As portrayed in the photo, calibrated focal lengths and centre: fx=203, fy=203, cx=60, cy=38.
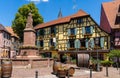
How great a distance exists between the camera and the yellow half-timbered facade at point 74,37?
35250 mm

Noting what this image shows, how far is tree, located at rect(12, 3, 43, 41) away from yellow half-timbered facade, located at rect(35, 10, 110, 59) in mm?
2388

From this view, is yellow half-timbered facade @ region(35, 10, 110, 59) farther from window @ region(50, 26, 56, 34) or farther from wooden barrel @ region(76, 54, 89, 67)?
wooden barrel @ region(76, 54, 89, 67)

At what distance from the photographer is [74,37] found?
38.2 metres

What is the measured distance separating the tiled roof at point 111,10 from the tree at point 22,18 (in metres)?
15.0

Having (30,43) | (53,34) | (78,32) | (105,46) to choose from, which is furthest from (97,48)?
(30,43)

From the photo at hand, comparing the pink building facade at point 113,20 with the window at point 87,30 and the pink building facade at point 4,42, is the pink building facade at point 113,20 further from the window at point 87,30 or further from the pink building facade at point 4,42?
the pink building facade at point 4,42

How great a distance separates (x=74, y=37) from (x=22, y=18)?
13.0 meters

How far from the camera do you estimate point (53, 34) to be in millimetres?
41656

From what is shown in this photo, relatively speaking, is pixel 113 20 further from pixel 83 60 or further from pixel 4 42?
pixel 4 42

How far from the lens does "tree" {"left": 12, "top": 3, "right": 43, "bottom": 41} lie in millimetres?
43688

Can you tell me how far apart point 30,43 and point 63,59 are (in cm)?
1546

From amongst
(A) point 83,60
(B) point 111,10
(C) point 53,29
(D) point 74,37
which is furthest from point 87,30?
(A) point 83,60

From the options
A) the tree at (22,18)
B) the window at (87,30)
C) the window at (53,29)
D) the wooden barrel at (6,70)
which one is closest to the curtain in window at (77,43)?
the window at (87,30)

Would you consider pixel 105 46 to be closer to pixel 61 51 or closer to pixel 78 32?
pixel 78 32
